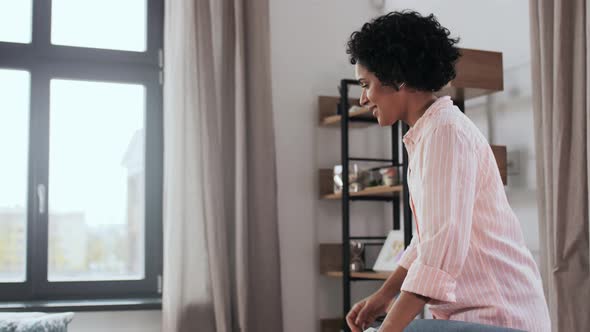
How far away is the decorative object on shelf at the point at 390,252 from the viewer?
360 cm

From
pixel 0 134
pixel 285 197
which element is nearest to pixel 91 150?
pixel 0 134

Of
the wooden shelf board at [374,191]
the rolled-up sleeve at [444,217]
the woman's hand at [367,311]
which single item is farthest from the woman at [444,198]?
the wooden shelf board at [374,191]

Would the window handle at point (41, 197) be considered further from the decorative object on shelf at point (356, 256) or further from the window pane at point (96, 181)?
the decorative object on shelf at point (356, 256)

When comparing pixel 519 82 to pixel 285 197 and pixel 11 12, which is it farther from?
pixel 11 12

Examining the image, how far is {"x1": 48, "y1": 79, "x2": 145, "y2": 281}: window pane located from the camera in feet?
12.1

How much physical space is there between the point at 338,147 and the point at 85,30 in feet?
4.74

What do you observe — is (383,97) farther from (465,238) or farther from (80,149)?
Answer: (80,149)

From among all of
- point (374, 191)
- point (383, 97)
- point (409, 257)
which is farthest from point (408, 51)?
point (374, 191)

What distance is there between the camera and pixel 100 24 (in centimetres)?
383

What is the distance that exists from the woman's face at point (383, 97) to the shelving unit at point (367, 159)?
5.49 feet

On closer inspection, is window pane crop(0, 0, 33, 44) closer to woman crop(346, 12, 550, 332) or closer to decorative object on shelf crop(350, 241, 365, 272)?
decorative object on shelf crop(350, 241, 365, 272)

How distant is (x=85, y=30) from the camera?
381 centimetres

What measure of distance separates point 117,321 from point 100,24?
4.81 ft

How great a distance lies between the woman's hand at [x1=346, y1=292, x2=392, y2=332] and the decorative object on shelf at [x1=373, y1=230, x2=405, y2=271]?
82.6 inches
